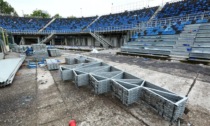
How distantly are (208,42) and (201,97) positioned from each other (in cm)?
750

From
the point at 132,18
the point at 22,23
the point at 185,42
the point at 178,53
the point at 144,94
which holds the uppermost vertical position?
the point at 22,23

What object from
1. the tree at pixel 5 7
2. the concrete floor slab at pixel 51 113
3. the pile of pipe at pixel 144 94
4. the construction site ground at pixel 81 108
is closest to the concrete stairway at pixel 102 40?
the pile of pipe at pixel 144 94

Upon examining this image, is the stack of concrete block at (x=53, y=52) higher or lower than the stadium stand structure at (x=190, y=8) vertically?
lower

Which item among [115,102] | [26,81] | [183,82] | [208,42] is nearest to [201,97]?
[183,82]

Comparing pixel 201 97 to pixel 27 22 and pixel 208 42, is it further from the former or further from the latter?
pixel 27 22

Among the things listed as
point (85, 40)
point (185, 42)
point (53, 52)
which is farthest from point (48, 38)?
point (185, 42)

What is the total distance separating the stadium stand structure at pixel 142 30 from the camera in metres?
9.20

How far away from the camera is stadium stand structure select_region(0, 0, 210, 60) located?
920 centimetres

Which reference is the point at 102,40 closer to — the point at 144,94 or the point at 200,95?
the point at 200,95

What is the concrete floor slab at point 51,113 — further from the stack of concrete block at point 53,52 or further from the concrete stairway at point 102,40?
the concrete stairway at point 102,40

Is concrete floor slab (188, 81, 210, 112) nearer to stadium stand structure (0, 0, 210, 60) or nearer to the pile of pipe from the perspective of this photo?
the pile of pipe

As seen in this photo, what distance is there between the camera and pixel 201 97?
10.0ft

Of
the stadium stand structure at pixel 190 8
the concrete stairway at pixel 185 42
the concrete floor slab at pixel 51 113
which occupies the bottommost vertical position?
the concrete floor slab at pixel 51 113

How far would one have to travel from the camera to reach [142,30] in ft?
56.5
